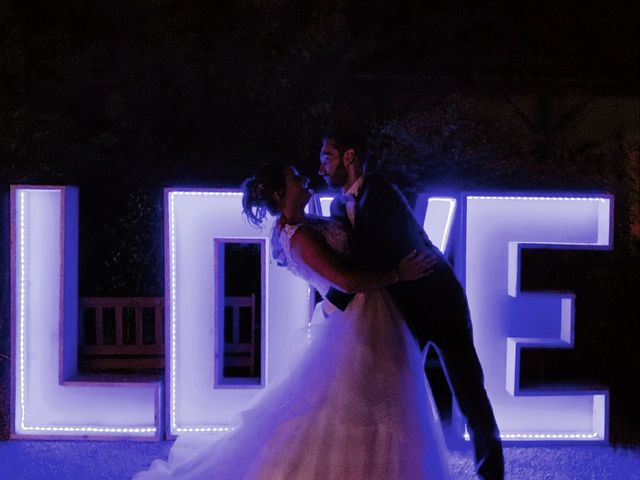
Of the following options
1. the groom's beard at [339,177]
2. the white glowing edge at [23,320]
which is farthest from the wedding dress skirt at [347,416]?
the white glowing edge at [23,320]

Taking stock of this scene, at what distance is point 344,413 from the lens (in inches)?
109

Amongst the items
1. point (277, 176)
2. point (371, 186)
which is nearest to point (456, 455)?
point (371, 186)

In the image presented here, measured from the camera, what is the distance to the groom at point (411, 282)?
3.07 m

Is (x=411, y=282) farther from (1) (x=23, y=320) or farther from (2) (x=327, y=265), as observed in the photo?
(1) (x=23, y=320)

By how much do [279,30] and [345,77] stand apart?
0.68m

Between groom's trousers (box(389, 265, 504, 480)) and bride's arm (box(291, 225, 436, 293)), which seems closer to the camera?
bride's arm (box(291, 225, 436, 293))

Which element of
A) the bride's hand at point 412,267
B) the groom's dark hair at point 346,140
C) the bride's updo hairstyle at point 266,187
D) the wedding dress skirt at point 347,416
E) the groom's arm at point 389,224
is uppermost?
the groom's dark hair at point 346,140

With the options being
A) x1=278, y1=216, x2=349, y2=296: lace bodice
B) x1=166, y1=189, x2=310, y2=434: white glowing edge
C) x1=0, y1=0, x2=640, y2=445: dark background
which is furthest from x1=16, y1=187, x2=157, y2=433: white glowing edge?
x1=278, y1=216, x2=349, y2=296: lace bodice

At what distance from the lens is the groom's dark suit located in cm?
306

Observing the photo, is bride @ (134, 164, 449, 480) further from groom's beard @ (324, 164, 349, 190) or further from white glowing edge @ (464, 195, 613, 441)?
white glowing edge @ (464, 195, 613, 441)

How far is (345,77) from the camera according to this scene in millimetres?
5074

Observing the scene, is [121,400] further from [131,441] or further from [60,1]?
[60,1]

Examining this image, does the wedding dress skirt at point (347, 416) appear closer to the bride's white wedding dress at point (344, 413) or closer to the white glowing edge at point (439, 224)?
the bride's white wedding dress at point (344, 413)

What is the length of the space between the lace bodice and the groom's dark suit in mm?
73
